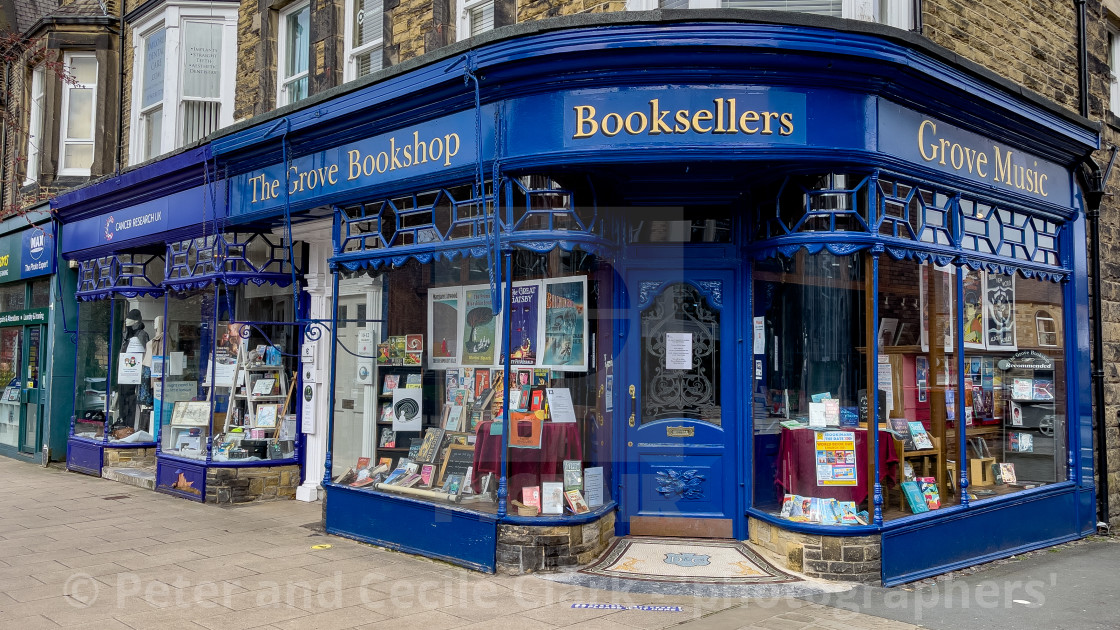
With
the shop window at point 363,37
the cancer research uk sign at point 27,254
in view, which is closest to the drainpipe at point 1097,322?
the shop window at point 363,37

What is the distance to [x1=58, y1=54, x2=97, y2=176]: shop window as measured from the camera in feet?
46.4

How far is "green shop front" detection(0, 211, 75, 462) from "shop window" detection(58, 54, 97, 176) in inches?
42.0

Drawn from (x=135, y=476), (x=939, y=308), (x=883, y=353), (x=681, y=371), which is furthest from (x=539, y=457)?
(x=135, y=476)

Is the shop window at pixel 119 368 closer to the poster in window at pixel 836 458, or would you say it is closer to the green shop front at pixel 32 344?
the green shop front at pixel 32 344

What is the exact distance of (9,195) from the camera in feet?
50.6

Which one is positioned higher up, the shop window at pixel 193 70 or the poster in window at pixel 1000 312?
the shop window at pixel 193 70

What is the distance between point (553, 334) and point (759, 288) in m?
1.85

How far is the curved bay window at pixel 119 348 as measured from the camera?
1182cm

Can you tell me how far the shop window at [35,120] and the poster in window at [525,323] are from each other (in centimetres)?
1166

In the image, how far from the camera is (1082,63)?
30.2 feet

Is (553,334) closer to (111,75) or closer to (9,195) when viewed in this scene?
(111,75)

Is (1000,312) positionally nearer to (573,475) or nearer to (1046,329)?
(1046,329)

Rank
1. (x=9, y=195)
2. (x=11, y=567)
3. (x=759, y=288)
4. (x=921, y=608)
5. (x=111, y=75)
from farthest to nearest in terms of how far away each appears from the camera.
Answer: (x=9, y=195) < (x=111, y=75) < (x=759, y=288) < (x=11, y=567) < (x=921, y=608)

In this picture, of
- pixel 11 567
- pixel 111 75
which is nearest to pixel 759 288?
pixel 11 567
